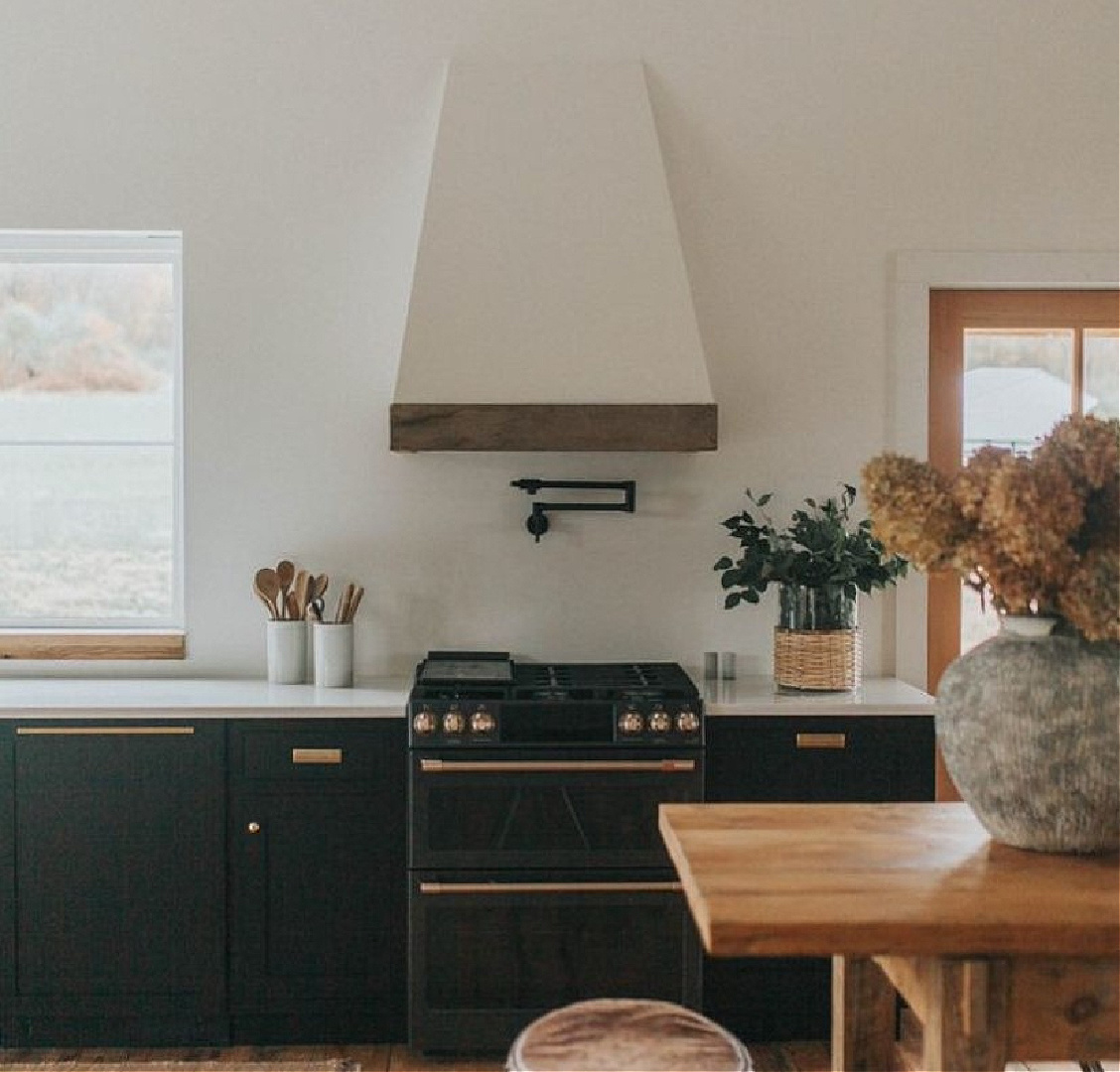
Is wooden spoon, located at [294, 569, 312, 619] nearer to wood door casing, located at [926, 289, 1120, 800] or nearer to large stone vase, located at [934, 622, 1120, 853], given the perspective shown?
wood door casing, located at [926, 289, 1120, 800]

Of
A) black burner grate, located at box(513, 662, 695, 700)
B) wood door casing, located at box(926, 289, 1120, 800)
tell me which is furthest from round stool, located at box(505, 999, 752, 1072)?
wood door casing, located at box(926, 289, 1120, 800)

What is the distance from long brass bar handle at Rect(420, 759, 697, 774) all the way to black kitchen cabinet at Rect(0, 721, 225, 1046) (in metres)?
0.57

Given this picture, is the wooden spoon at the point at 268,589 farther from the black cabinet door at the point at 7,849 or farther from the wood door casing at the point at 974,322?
the wood door casing at the point at 974,322

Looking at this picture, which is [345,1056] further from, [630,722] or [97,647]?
[97,647]

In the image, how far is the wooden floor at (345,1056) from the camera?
3.22 m

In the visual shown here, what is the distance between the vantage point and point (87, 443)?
388 centimetres

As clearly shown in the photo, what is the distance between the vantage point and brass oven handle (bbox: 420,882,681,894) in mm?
3178

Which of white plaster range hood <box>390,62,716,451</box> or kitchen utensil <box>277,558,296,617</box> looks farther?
kitchen utensil <box>277,558,296,617</box>

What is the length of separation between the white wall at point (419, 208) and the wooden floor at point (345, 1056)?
3.47ft

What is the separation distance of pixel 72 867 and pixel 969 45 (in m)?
3.37

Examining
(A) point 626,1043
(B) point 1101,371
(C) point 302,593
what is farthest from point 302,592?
(B) point 1101,371

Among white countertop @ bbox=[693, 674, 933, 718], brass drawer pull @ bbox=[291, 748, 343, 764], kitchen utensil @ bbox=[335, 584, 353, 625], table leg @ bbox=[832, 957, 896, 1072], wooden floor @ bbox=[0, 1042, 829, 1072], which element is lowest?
wooden floor @ bbox=[0, 1042, 829, 1072]

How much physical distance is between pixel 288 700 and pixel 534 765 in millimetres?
669

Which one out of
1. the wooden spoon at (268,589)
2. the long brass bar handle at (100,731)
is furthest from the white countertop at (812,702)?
the long brass bar handle at (100,731)
